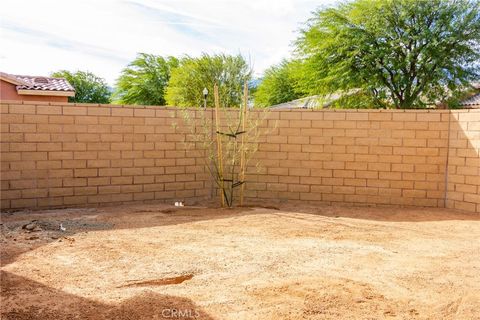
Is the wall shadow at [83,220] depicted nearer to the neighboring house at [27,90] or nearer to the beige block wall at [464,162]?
the beige block wall at [464,162]

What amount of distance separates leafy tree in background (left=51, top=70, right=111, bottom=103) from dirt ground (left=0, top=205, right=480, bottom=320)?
34.3 meters

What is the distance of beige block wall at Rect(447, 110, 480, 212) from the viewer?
6.38 m

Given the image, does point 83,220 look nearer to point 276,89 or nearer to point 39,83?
point 39,83

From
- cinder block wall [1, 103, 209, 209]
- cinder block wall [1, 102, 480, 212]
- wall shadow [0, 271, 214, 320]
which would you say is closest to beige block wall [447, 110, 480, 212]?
cinder block wall [1, 102, 480, 212]

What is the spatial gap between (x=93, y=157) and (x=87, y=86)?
3449cm

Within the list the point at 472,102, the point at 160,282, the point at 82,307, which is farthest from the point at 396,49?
the point at 82,307

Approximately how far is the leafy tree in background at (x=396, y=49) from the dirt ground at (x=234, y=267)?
35.1 feet

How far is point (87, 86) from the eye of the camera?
38438 millimetres

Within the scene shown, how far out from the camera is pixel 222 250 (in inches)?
164

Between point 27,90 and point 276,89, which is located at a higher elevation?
point 276,89

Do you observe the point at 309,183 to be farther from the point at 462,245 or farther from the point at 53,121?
the point at 53,121

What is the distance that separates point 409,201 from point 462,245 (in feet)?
7.67

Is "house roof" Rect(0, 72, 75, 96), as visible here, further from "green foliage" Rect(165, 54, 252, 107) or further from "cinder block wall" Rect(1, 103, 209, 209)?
"cinder block wall" Rect(1, 103, 209, 209)

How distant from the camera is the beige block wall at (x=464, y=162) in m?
6.38
